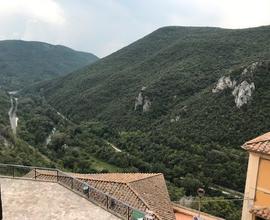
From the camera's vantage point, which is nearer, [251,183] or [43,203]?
[251,183]

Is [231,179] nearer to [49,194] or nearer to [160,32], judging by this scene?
[49,194]

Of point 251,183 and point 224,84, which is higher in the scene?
point 224,84

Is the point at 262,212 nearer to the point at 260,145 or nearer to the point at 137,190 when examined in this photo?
the point at 260,145

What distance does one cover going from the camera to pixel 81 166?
3369 inches

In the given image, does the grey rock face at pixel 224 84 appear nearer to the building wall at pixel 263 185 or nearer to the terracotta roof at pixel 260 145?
the terracotta roof at pixel 260 145

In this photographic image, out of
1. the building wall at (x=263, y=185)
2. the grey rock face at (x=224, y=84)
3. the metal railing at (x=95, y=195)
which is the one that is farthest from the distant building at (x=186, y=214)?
the grey rock face at (x=224, y=84)

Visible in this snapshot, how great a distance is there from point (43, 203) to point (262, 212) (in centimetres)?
807

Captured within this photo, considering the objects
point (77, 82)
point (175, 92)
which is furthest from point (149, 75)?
point (77, 82)

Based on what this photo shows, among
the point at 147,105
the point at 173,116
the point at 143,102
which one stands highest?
the point at 143,102

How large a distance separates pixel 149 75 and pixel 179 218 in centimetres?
11700

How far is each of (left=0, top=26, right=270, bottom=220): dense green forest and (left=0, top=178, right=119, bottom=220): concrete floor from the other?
33494 mm

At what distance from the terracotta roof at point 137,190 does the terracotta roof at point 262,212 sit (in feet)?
26.0

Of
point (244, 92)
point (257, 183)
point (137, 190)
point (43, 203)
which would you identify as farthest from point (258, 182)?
point (244, 92)

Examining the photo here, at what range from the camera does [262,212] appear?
51.3 ft
